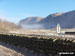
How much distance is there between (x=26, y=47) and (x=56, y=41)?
663 cm

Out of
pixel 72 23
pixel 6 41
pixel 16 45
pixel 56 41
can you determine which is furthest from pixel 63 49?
pixel 72 23

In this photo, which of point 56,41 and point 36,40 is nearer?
point 56,41

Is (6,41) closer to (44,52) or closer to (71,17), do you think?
(44,52)

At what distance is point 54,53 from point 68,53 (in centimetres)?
191

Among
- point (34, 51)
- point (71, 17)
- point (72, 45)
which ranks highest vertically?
point (71, 17)

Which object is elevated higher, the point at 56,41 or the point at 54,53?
the point at 56,41

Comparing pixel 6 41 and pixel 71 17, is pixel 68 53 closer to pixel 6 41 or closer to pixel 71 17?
pixel 6 41

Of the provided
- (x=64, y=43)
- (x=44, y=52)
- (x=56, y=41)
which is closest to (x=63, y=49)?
(x=64, y=43)

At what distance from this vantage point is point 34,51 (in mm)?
17500

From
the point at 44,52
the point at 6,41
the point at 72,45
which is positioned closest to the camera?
the point at 72,45

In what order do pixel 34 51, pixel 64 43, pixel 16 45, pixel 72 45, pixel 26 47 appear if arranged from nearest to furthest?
pixel 72 45 → pixel 64 43 → pixel 34 51 → pixel 26 47 → pixel 16 45

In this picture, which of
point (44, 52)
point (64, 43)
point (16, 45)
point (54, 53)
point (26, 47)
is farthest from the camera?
point (16, 45)

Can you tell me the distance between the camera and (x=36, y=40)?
1770 cm

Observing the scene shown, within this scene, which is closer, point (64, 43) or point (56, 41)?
point (64, 43)
